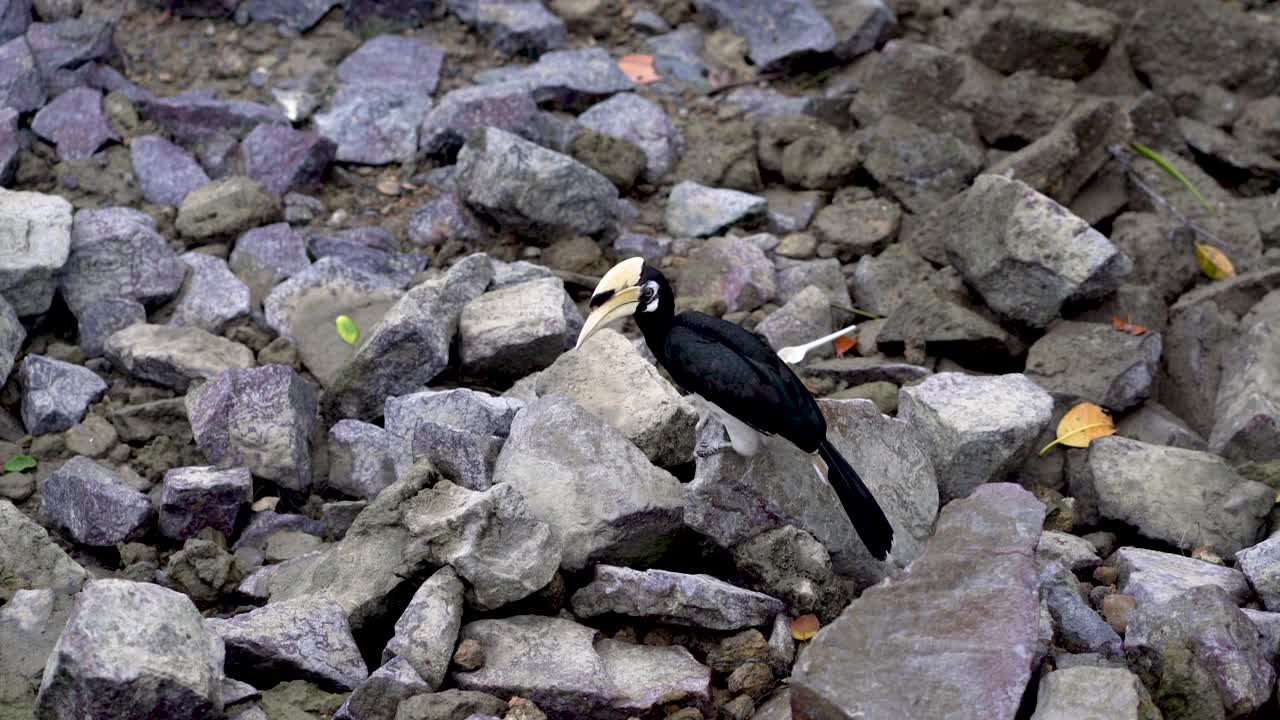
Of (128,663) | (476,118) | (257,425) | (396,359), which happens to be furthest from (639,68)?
(128,663)

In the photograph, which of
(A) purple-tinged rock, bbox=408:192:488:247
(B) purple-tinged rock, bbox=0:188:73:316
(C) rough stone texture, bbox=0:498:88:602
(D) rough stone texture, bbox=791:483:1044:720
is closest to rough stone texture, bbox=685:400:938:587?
(D) rough stone texture, bbox=791:483:1044:720

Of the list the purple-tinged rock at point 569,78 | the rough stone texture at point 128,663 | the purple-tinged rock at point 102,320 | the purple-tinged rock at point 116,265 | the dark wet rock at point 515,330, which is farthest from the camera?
the purple-tinged rock at point 569,78

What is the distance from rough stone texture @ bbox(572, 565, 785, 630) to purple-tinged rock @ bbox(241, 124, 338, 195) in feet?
10.1

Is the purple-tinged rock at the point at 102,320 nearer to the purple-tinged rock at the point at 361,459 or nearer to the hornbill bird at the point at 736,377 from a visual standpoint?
the purple-tinged rock at the point at 361,459

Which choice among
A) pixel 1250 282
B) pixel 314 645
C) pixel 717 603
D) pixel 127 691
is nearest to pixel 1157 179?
pixel 1250 282

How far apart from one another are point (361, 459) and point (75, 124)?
2691mm

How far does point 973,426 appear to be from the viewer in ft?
15.1

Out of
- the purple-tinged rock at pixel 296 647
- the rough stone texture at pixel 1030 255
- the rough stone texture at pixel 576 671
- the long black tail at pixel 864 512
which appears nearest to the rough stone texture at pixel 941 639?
the long black tail at pixel 864 512

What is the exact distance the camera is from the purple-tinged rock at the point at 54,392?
4996mm

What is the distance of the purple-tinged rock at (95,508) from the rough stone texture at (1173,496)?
3060mm

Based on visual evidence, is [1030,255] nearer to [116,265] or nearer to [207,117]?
[116,265]

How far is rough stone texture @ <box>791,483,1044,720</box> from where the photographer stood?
327 cm

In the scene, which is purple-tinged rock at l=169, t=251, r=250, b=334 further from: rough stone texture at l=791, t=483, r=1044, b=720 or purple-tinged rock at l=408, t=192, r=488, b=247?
rough stone texture at l=791, t=483, r=1044, b=720

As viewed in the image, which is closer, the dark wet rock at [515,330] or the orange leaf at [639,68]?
the dark wet rock at [515,330]
